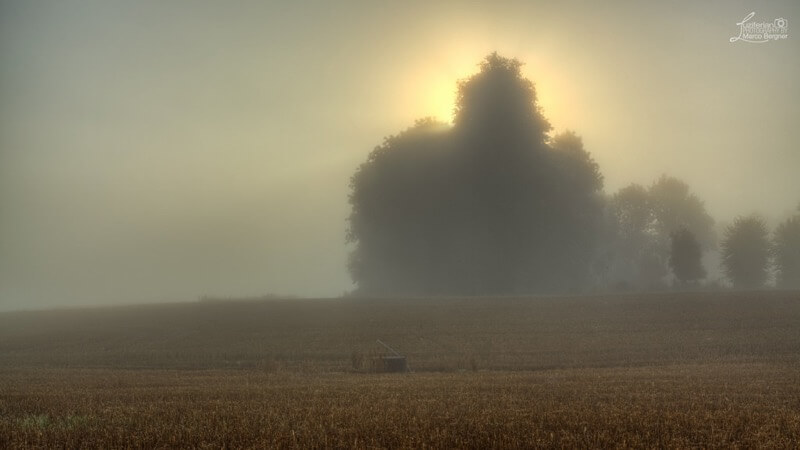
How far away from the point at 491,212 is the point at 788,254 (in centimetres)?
4572

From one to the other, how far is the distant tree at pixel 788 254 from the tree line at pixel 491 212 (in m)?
5.16

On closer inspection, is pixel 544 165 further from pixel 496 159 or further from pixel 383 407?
pixel 383 407

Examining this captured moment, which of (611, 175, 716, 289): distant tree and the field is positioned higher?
(611, 175, 716, 289): distant tree

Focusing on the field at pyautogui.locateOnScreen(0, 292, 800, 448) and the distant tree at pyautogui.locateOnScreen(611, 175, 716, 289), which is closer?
the field at pyautogui.locateOnScreen(0, 292, 800, 448)

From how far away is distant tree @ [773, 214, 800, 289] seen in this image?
8669 centimetres

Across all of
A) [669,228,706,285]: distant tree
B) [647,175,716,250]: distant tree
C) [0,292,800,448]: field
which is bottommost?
[0,292,800,448]: field

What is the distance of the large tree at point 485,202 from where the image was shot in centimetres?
6894

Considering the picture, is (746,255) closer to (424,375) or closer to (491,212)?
(491,212)

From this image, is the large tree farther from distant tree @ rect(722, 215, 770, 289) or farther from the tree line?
distant tree @ rect(722, 215, 770, 289)

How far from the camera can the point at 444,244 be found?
71.1 meters

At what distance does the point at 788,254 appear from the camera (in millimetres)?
87750

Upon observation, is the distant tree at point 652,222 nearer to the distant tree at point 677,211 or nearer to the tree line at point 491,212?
the distant tree at point 677,211

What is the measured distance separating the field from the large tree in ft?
55.9

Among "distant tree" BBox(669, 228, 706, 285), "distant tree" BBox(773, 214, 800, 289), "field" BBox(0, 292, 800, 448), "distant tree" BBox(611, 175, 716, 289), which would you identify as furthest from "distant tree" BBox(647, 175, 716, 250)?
"field" BBox(0, 292, 800, 448)
